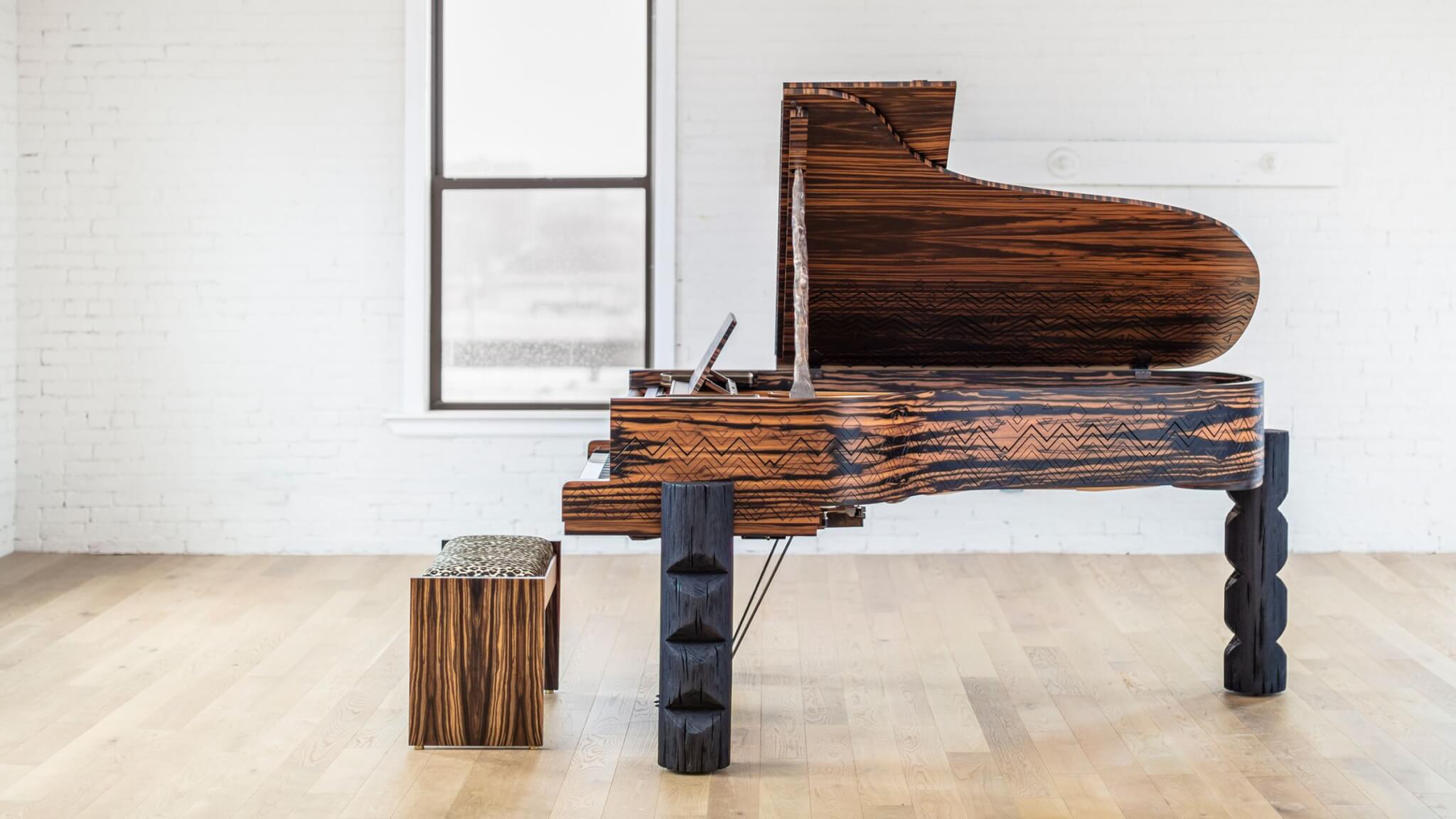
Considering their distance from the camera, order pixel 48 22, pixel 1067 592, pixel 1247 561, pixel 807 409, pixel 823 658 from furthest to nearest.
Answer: pixel 48 22
pixel 1067 592
pixel 823 658
pixel 1247 561
pixel 807 409

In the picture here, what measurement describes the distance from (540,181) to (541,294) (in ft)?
1.49

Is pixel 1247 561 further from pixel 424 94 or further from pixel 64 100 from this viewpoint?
pixel 64 100

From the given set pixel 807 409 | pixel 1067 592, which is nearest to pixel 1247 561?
pixel 1067 592

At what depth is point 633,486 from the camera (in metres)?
2.78

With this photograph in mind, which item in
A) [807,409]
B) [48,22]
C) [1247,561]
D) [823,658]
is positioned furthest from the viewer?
[48,22]

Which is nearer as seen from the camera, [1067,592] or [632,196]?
[1067,592]

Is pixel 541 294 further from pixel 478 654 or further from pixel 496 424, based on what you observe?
pixel 478 654

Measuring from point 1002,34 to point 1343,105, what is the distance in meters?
1.38

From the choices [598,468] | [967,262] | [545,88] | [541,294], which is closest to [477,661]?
[598,468]

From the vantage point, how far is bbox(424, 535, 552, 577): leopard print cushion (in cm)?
296

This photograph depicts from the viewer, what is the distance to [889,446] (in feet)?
9.19

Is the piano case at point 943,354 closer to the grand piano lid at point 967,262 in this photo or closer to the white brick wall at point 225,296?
the grand piano lid at point 967,262

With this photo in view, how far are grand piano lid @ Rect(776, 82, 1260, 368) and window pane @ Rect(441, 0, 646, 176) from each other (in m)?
1.81

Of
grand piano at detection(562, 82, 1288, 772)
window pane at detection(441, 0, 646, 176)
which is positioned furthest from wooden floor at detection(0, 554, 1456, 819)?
window pane at detection(441, 0, 646, 176)
